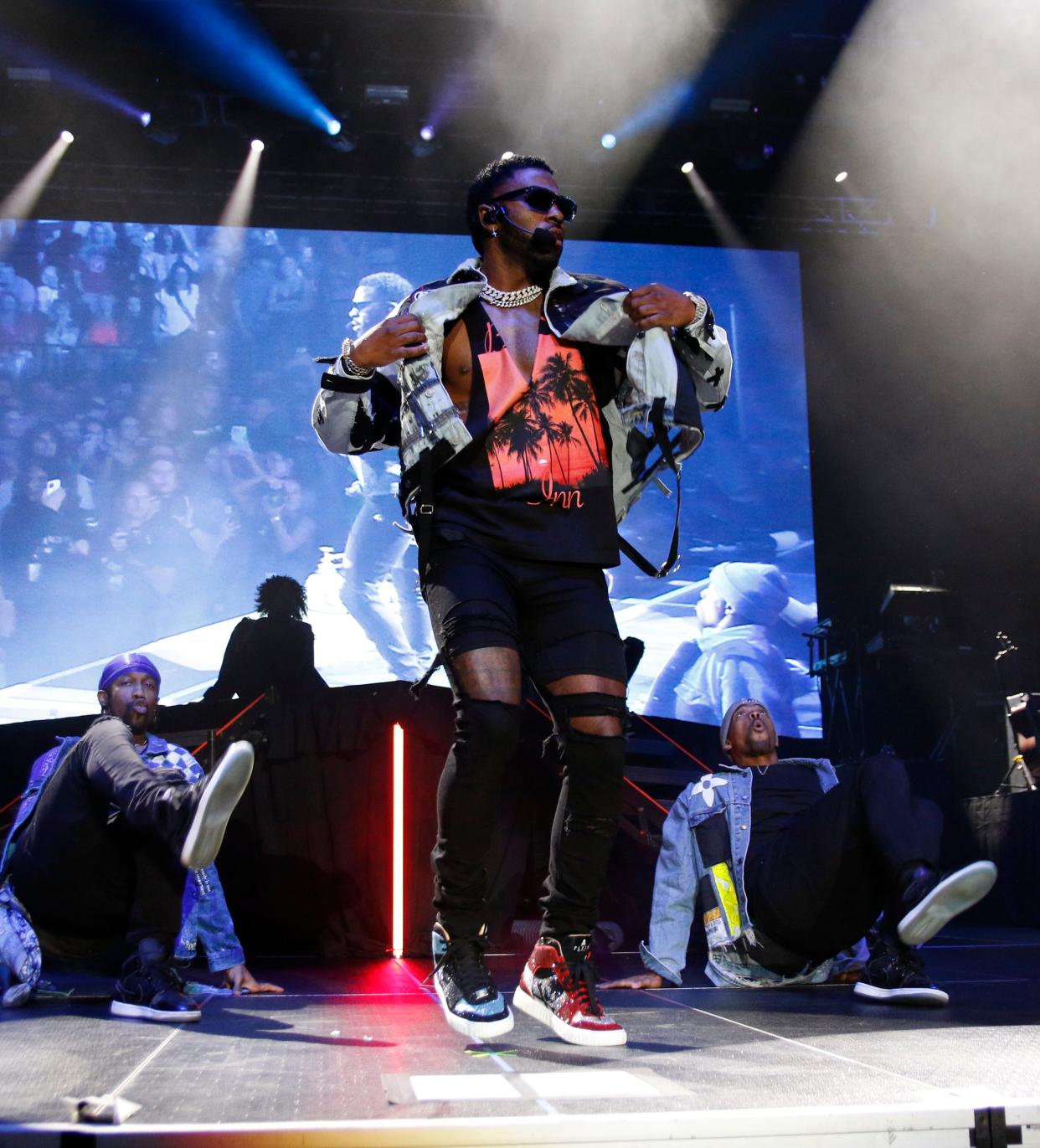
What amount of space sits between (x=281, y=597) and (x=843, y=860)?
12.4 feet

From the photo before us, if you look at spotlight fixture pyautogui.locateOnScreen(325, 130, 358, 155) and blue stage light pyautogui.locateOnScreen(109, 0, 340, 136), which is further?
spotlight fixture pyautogui.locateOnScreen(325, 130, 358, 155)

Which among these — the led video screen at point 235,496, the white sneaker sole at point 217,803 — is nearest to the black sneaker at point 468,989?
the white sneaker sole at point 217,803

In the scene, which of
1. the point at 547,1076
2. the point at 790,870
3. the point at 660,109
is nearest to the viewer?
the point at 547,1076

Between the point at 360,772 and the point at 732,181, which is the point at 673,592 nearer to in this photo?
the point at 360,772

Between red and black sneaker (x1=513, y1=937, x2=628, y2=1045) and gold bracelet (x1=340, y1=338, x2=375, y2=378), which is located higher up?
gold bracelet (x1=340, y1=338, x2=375, y2=378)

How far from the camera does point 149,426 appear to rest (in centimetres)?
635

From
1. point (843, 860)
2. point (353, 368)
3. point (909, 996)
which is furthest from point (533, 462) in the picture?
point (909, 996)

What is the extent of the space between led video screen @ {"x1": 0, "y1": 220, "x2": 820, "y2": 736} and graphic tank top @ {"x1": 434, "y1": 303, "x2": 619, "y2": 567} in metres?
3.76

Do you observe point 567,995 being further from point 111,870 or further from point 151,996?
point 111,870

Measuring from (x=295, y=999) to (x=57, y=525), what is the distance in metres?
3.79

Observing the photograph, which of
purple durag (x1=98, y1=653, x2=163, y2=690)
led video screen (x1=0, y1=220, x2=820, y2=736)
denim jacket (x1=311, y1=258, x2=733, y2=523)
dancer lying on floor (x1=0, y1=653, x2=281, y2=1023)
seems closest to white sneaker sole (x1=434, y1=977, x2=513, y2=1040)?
dancer lying on floor (x1=0, y1=653, x2=281, y2=1023)

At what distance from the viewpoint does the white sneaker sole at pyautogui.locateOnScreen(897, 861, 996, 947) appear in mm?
2172

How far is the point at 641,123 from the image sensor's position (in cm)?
690

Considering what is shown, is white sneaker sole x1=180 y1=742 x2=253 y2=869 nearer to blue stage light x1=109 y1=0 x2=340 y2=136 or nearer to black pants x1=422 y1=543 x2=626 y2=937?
black pants x1=422 y1=543 x2=626 y2=937
